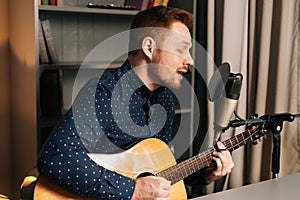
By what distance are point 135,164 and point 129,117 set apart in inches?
7.0

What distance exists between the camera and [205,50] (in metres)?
2.47

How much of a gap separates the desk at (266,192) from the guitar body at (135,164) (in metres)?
0.23

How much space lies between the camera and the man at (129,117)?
1348 mm

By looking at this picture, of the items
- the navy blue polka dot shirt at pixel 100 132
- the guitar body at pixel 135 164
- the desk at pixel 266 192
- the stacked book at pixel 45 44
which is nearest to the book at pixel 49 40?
the stacked book at pixel 45 44

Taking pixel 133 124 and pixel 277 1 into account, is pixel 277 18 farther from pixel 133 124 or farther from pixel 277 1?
pixel 133 124

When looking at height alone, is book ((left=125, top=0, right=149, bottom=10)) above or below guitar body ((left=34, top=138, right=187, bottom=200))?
above

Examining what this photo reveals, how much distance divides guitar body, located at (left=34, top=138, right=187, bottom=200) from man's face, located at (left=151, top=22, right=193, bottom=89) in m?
Answer: 0.23

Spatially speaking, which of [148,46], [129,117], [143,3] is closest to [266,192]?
[129,117]

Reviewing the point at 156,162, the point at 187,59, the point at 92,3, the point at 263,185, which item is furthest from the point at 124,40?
the point at 263,185

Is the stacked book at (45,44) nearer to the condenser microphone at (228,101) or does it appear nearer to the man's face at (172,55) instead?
the man's face at (172,55)

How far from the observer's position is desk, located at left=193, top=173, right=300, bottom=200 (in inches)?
53.4

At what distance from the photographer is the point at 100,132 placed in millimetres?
1444

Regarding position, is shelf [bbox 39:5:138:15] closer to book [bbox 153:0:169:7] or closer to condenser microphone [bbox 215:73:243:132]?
book [bbox 153:0:169:7]

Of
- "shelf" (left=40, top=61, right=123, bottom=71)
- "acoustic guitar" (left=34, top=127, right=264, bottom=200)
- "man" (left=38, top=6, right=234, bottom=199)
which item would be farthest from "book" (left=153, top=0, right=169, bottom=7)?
"acoustic guitar" (left=34, top=127, right=264, bottom=200)
